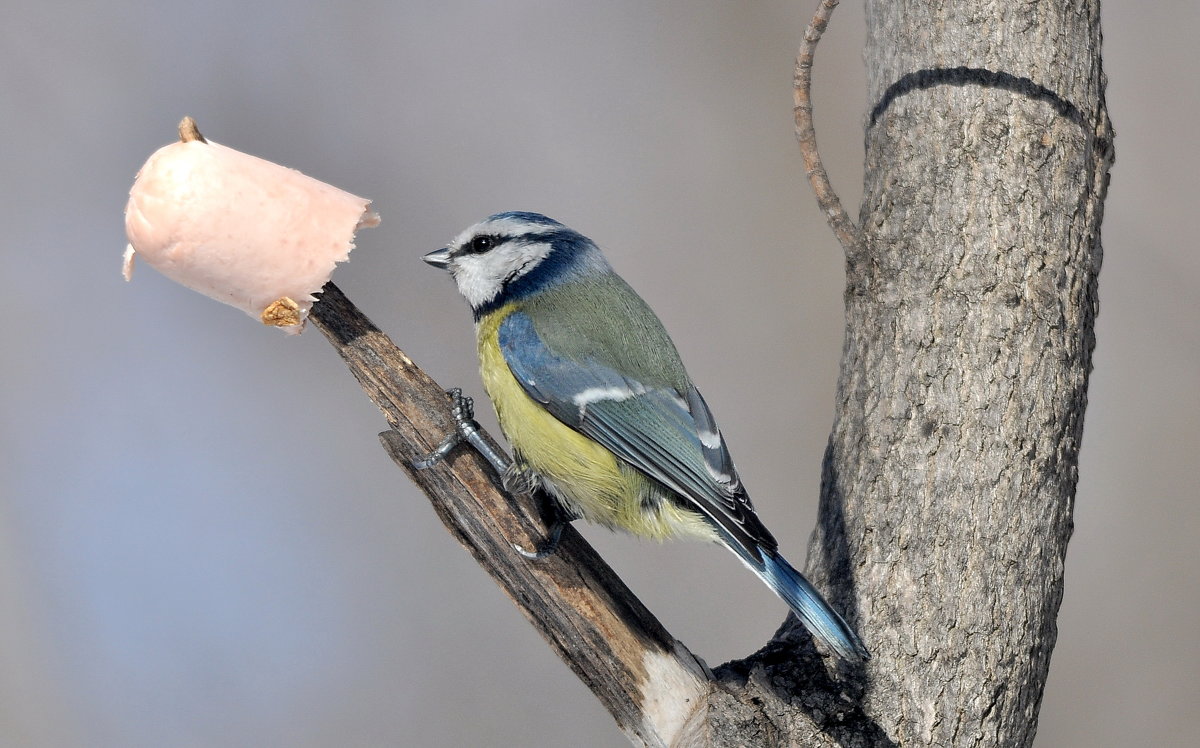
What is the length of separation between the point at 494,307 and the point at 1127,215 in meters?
2.59

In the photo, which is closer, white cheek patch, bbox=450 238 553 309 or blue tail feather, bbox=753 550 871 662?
blue tail feather, bbox=753 550 871 662

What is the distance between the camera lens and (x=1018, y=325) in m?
1.80

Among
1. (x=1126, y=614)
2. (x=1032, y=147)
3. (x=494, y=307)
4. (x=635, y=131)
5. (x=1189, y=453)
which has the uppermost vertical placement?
(x=635, y=131)

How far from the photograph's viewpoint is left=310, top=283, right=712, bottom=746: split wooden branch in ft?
5.74

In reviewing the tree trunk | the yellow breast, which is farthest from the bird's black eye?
the tree trunk

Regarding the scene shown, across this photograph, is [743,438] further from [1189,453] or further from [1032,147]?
[1032,147]

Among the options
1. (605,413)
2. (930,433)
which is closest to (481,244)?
(605,413)

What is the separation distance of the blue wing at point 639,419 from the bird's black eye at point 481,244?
0.24 metres

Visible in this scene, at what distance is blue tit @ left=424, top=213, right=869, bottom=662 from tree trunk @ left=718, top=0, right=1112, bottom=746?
0.72ft

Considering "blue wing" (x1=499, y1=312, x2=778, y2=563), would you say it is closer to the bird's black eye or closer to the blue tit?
the blue tit

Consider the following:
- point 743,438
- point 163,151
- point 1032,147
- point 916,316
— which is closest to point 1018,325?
point 916,316

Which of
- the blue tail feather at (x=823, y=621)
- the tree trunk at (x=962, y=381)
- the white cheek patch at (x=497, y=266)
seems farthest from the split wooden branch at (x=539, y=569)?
the white cheek patch at (x=497, y=266)

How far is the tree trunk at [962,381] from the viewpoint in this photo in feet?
5.54

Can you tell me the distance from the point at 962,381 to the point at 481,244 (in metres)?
1.12
